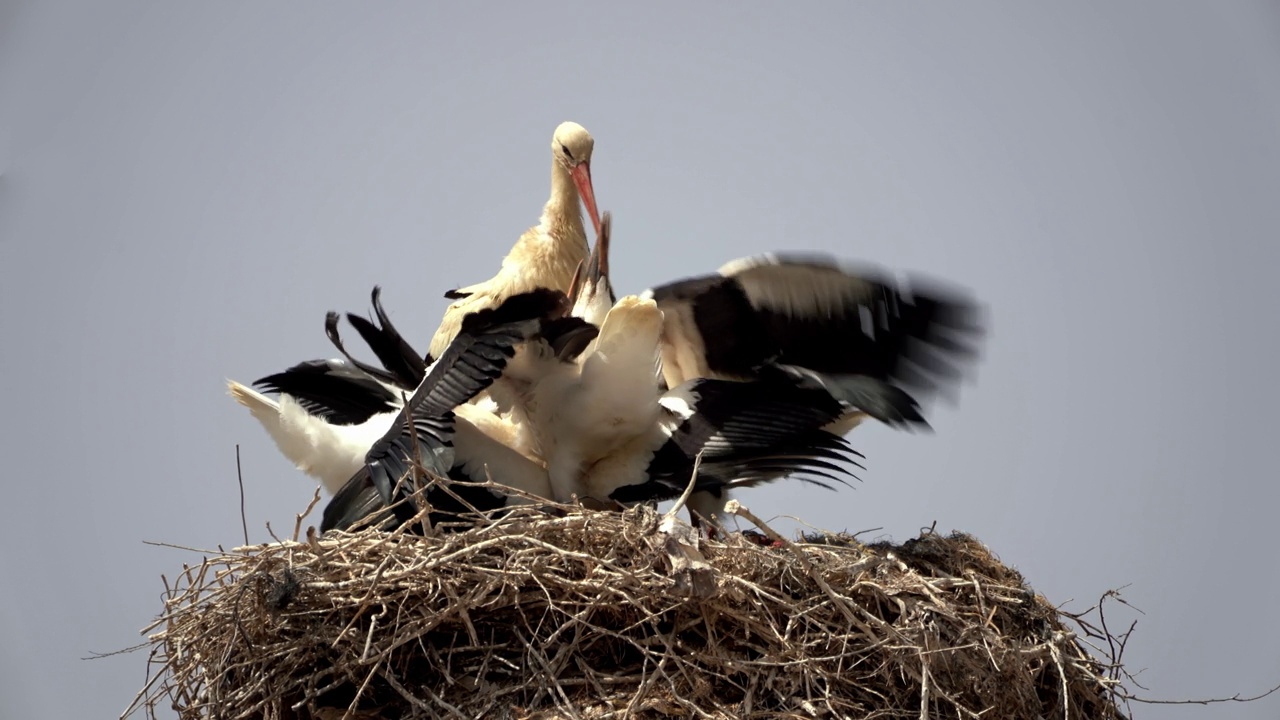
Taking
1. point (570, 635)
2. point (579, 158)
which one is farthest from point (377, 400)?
point (570, 635)

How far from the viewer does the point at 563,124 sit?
6219 millimetres

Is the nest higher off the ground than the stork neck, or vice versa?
the stork neck

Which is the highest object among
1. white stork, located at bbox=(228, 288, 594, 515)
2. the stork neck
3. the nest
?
the stork neck

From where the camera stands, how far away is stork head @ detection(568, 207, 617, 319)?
536cm

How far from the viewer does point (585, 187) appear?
6.04 metres

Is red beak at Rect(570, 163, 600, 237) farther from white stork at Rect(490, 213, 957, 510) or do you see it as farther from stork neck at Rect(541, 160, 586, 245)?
white stork at Rect(490, 213, 957, 510)

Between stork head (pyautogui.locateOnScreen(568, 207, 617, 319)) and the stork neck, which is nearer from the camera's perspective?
stork head (pyautogui.locateOnScreen(568, 207, 617, 319))

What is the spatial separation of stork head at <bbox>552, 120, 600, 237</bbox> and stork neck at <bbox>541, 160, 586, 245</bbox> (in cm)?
3

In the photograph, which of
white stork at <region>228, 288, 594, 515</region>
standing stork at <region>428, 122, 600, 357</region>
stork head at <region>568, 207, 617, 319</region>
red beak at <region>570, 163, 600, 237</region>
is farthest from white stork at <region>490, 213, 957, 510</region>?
red beak at <region>570, 163, 600, 237</region>

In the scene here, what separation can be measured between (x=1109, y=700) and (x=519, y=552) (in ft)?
5.94

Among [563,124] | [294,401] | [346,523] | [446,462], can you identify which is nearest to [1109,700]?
[446,462]

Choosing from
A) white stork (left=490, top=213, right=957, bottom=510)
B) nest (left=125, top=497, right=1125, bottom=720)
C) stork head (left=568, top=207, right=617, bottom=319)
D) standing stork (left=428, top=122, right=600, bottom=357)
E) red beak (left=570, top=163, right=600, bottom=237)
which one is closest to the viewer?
nest (left=125, top=497, right=1125, bottom=720)

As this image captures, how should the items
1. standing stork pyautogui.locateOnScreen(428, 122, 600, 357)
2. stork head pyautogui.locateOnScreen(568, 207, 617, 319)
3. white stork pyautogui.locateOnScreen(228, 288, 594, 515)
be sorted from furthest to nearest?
standing stork pyautogui.locateOnScreen(428, 122, 600, 357) → stork head pyautogui.locateOnScreen(568, 207, 617, 319) → white stork pyautogui.locateOnScreen(228, 288, 594, 515)

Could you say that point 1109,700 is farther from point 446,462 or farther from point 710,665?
point 446,462
